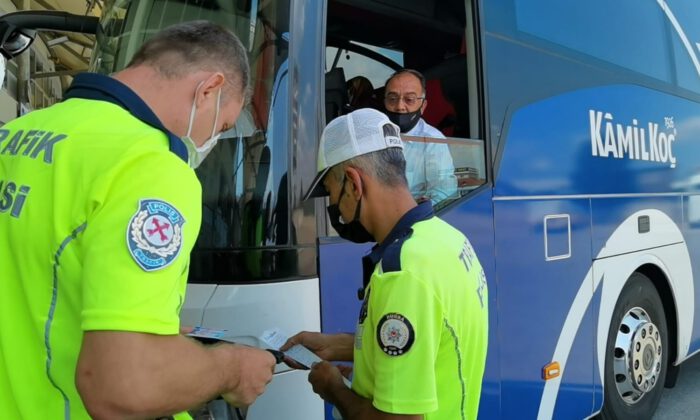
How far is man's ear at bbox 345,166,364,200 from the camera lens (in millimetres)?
1562

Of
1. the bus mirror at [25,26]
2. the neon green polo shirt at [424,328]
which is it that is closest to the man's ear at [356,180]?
the neon green polo shirt at [424,328]

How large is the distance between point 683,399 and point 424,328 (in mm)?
4316

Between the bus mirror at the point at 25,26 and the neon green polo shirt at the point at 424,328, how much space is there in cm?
220

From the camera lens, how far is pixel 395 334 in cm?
134

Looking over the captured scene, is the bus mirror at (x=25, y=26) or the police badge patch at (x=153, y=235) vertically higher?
the bus mirror at (x=25, y=26)

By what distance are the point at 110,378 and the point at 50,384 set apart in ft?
0.65

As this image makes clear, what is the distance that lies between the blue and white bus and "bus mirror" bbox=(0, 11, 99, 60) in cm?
18

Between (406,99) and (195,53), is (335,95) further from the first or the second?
(195,53)

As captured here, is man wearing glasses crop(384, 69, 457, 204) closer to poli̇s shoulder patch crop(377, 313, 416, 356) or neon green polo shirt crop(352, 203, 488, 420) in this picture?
neon green polo shirt crop(352, 203, 488, 420)

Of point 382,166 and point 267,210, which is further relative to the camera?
point 267,210

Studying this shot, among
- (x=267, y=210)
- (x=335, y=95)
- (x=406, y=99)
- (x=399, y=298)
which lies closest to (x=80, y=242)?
(x=399, y=298)

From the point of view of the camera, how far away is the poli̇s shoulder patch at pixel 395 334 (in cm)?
133

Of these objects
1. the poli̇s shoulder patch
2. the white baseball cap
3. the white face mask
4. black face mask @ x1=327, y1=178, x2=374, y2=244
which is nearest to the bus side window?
black face mask @ x1=327, y1=178, x2=374, y2=244

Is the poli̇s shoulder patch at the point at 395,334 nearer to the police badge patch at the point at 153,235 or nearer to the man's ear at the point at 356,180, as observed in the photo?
the man's ear at the point at 356,180
